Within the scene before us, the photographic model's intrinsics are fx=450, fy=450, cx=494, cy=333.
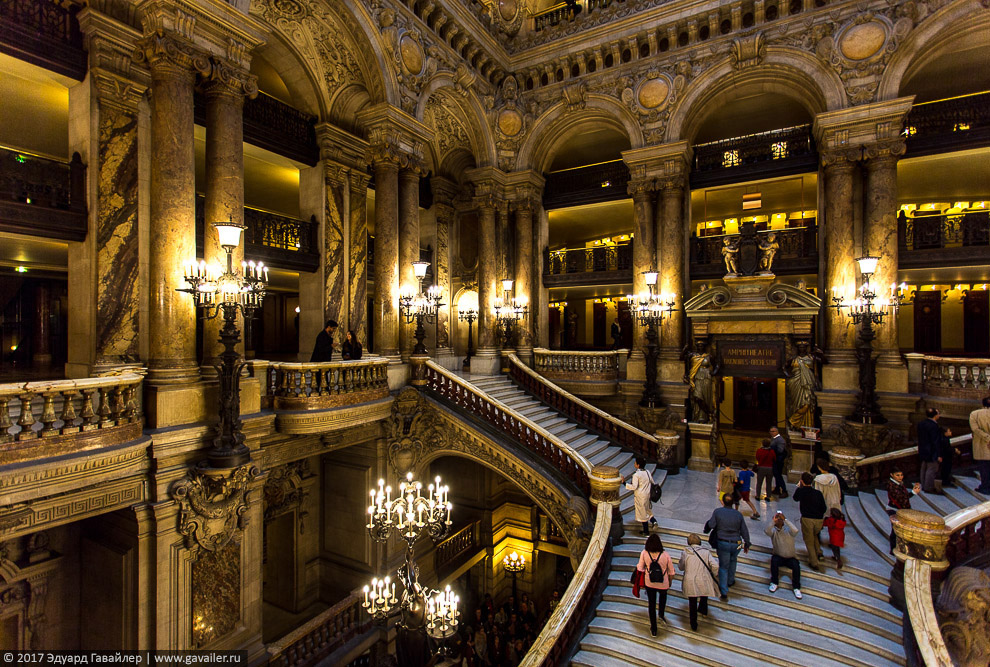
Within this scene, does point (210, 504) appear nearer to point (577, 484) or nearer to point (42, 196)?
point (42, 196)

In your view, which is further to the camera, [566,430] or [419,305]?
[566,430]

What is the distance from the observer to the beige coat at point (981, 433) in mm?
7355

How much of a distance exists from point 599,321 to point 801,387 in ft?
38.5

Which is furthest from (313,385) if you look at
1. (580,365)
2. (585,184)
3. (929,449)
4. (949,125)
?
(949,125)

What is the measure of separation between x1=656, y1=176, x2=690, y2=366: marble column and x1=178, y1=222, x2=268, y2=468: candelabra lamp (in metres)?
10.5

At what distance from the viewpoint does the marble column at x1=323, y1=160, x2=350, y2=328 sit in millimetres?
11227

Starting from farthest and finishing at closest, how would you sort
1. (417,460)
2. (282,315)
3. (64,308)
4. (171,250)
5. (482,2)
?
(282,315) → (482,2) → (64,308) → (417,460) → (171,250)

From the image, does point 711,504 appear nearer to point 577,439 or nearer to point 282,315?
point 577,439

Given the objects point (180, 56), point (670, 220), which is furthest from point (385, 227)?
point (670, 220)

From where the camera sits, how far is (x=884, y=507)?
26.1ft

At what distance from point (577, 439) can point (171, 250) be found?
29.5 ft

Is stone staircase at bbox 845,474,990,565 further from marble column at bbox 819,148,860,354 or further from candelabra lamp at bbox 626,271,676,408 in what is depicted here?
candelabra lamp at bbox 626,271,676,408

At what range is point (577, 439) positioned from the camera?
11.1 metres

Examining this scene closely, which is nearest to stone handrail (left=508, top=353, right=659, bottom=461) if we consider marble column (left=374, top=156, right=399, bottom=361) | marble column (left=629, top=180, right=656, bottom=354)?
marble column (left=629, top=180, right=656, bottom=354)
